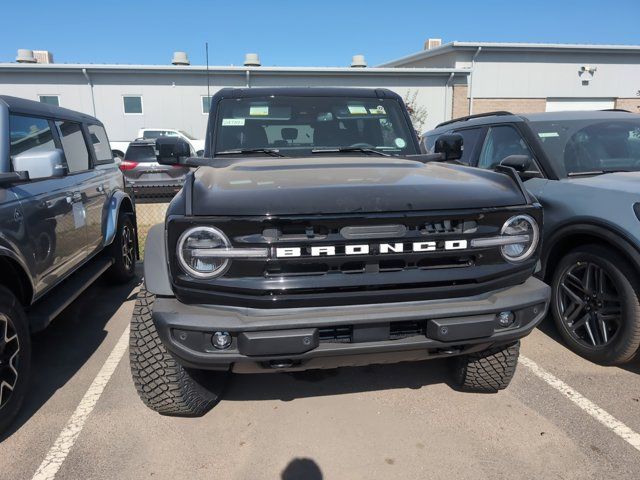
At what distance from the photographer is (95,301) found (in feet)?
16.7

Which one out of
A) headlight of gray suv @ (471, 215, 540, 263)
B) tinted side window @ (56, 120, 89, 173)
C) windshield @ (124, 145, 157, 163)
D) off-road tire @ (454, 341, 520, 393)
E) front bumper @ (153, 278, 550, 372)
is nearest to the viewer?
front bumper @ (153, 278, 550, 372)

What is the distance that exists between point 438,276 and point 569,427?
1.31 m

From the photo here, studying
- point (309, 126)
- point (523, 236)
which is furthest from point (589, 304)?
point (309, 126)

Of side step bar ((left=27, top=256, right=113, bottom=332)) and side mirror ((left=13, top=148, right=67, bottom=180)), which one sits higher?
side mirror ((left=13, top=148, right=67, bottom=180))

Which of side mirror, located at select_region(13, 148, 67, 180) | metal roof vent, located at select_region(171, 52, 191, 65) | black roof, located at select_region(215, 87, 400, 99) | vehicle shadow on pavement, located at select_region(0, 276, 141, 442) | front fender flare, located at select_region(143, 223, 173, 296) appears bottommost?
vehicle shadow on pavement, located at select_region(0, 276, 141, 442)

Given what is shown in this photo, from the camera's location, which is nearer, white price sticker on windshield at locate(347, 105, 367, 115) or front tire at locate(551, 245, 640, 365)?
front tire at locate(551, 245, 640, 365)

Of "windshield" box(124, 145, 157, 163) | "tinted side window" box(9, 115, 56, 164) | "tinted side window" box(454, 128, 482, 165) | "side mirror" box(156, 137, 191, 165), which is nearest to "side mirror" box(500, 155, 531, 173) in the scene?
"tinted side window" box(454, 128, 482, 165)

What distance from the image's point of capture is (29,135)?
11.6 feet

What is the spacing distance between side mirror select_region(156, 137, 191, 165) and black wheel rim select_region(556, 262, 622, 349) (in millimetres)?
3014

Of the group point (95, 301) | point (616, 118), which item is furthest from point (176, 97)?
point (616, 118)

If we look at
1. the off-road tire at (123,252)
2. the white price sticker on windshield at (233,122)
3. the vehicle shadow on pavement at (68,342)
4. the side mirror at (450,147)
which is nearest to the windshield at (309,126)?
the white price sticker on windshield at (233,122)

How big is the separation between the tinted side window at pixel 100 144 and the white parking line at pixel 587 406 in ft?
14.8

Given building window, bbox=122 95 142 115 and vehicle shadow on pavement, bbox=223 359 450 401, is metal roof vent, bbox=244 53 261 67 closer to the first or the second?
building window, bbox=122 95 142 115

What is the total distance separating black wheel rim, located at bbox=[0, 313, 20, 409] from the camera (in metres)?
2.64
